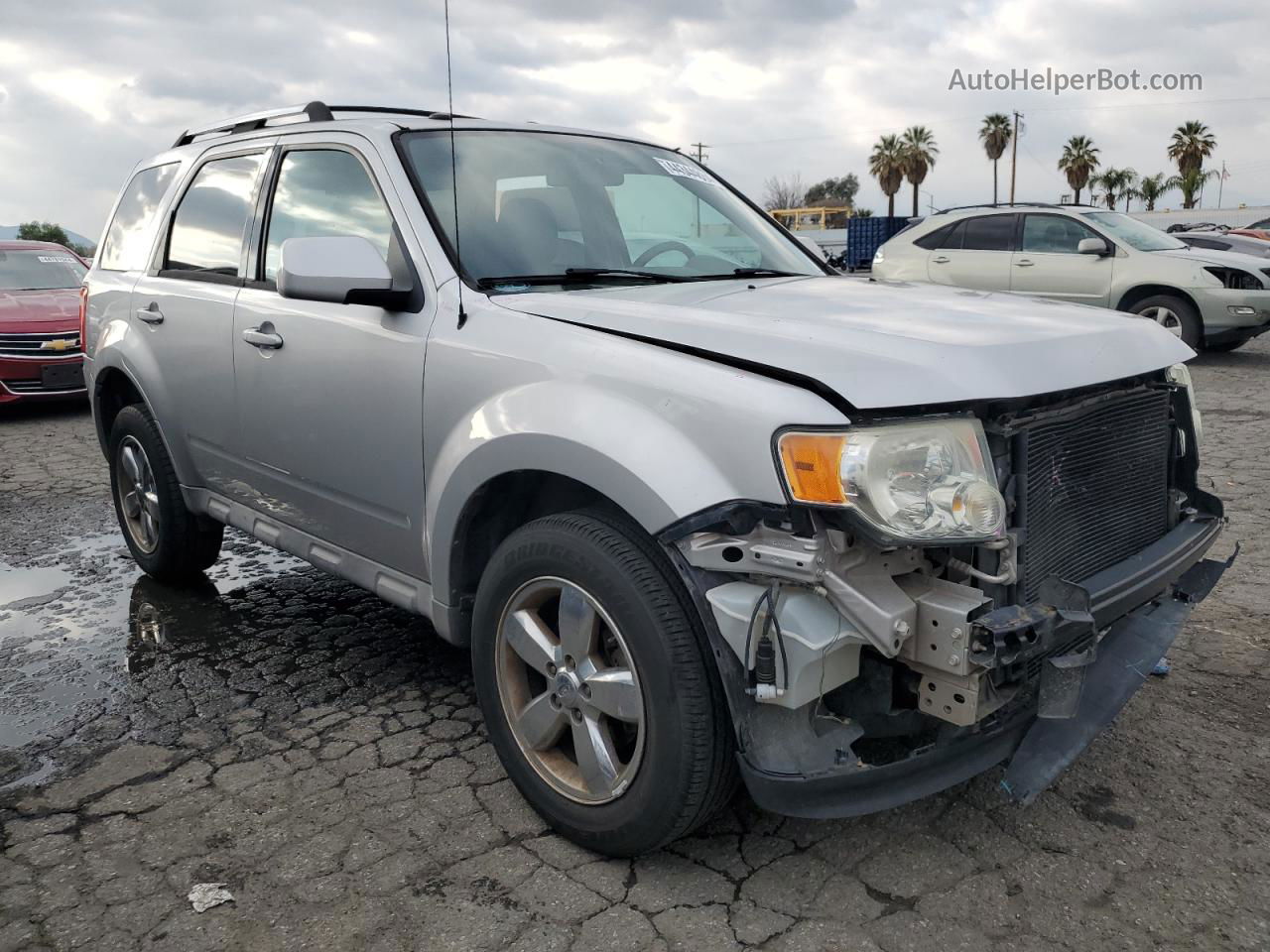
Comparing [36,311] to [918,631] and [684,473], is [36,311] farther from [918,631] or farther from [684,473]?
[918,631]

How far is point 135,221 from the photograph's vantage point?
4801mm

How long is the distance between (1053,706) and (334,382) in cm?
219

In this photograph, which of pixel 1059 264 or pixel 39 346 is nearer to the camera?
pixel 39 346

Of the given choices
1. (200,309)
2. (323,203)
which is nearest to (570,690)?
(323,203)

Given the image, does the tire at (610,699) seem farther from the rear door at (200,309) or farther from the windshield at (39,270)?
the windshield at (39,270)

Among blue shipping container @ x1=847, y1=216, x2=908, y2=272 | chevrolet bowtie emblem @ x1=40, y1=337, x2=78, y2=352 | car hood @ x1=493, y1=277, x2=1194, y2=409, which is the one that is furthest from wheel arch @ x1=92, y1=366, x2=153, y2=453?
blue shipping container @ x1=847, y1=216, x2=908, y2=272

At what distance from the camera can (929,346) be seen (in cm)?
226

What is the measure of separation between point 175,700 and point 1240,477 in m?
5.83

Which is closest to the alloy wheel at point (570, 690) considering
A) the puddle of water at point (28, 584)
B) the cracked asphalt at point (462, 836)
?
the cracked asphalt at point (462, 836)

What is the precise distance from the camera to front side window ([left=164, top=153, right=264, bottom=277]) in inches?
154

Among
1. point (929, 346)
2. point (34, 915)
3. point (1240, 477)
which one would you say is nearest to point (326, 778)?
point (34, 915)

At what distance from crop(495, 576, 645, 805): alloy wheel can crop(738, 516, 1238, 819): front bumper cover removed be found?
1.23ft

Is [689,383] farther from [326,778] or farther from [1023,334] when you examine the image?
[326,778]

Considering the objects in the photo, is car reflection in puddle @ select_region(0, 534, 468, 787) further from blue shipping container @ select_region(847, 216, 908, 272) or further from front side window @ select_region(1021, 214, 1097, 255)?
blue shipping container @ select_region(847, 216, 908, 272)
